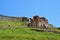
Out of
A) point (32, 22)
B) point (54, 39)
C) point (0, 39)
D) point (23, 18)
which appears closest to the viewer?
point (0, 39)

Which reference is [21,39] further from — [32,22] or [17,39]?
[32,22]

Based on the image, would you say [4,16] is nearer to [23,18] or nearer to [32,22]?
[23,18]

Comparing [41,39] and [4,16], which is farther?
[4,16]

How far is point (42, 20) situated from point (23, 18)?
1084cm

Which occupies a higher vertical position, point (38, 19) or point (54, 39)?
point (38, 19)

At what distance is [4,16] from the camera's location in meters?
70.9

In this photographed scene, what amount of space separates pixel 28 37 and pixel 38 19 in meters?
23.7

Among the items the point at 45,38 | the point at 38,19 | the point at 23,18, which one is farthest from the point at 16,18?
the point at 45,38

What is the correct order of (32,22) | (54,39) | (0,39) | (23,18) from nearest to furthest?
(0,39) < (54,39) < (32,22) < (23,18)

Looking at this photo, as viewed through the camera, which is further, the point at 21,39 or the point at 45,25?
the point at 45,25

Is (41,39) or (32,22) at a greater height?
(32,22)

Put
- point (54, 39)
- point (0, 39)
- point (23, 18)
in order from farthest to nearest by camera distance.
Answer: point (23, 18), point (54, 39), point (0, 39)

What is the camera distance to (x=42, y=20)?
6119cm

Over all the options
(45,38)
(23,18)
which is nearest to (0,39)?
(45,38)
